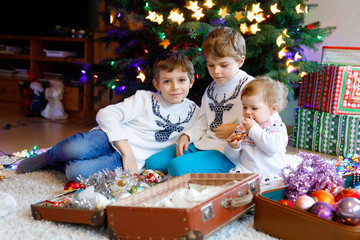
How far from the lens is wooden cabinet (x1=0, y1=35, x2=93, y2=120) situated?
3842 millimetres

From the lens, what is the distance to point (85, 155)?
1.80m

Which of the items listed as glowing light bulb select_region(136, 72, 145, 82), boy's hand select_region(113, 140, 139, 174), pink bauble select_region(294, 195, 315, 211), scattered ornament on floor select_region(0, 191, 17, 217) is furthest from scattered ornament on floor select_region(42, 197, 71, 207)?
glowing light bulb select_region(136, 72, 145, 82)

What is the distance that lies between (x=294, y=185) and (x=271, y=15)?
1.52 m

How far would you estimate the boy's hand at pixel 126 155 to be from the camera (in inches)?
72.6

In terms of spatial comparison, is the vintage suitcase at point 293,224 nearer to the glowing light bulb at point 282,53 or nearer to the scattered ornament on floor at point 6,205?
the scattered ornament on floor at point 6,205

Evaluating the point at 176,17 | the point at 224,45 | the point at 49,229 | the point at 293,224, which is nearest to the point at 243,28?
the point at 176,17

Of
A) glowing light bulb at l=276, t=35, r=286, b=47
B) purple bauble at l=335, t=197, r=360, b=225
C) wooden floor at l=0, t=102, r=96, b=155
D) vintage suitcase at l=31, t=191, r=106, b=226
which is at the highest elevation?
glowing light bulb at l=276, t=35, r=286, b=47

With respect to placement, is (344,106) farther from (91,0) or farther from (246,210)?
(91,0)

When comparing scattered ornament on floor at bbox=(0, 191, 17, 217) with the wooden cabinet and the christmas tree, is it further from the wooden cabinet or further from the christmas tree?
the wooden cabinet

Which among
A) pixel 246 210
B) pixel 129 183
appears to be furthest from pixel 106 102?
pixel 246 210

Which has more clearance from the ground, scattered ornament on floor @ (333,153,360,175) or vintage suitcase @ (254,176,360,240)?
vintage suitcase @ (254,176,360,240)

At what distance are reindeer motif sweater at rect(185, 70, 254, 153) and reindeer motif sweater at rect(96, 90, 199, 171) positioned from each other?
77 millimetres

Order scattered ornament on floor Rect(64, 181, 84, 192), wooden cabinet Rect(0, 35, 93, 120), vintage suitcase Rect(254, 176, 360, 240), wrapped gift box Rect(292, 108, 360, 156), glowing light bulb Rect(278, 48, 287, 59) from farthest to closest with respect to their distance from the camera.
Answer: wooden cabinet Rect(0, 35, 93, 120) → wrapped gift box Rect(292, 108, 360, 156) → glowing light bulb Rect(278, 48, 287, 59) → scattered ornament on floor Rect(64, 181, 84, 192) → vintage suitcase Rect(254, 176, 360, 240)

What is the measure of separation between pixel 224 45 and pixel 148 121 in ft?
1.60
